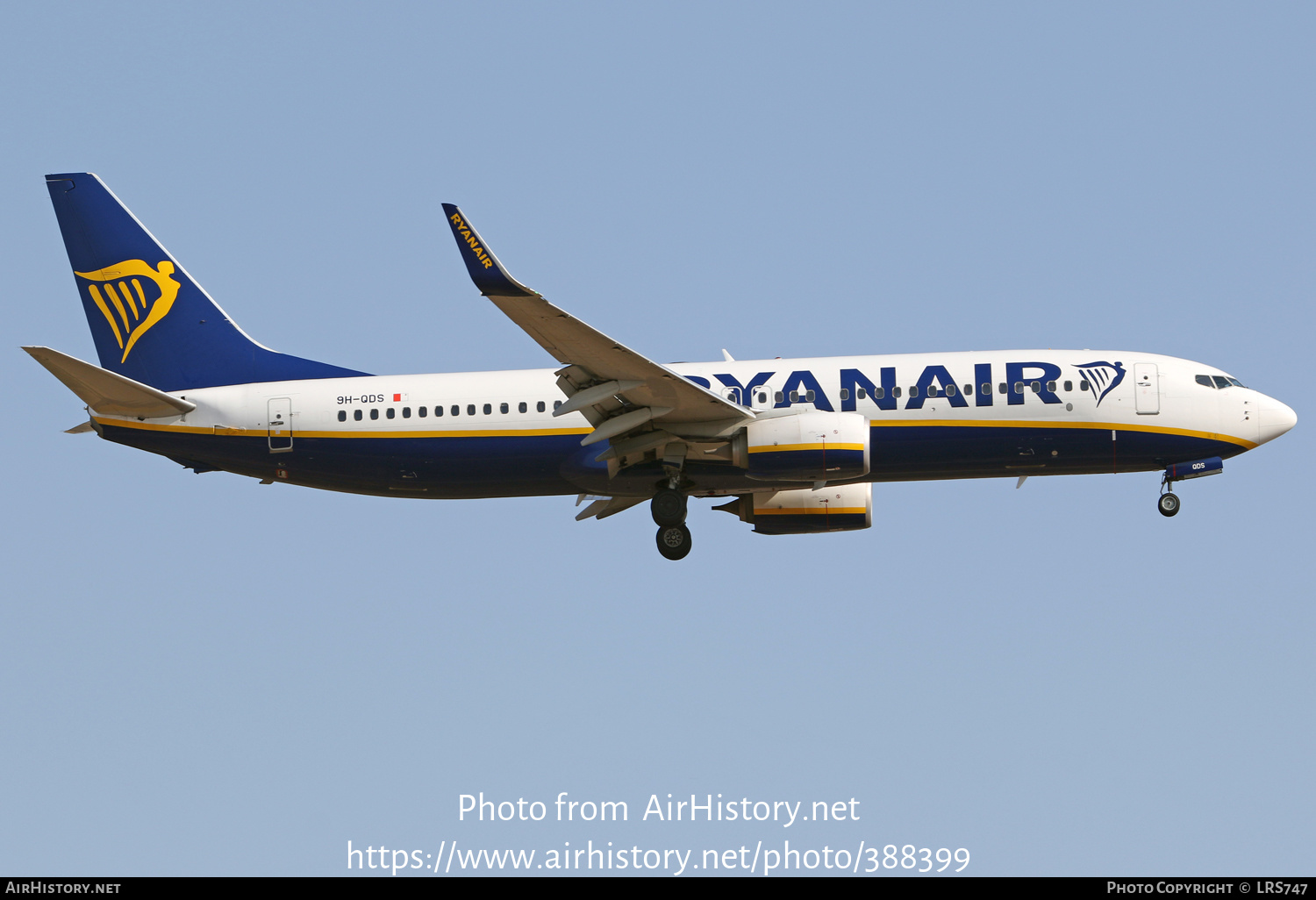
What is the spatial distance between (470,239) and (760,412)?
366 inches

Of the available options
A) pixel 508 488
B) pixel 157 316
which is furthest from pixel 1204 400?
pixel 157 316

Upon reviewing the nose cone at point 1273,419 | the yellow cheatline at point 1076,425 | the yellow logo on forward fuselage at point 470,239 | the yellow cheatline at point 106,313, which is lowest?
the yellow cheatline at point 1076,425

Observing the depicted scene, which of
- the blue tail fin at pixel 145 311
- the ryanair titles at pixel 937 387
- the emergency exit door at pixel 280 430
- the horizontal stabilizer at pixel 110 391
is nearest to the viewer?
the horizontal stabilizer at pixel 110 391

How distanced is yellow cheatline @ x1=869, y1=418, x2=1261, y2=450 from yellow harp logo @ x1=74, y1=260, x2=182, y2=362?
18277 mm

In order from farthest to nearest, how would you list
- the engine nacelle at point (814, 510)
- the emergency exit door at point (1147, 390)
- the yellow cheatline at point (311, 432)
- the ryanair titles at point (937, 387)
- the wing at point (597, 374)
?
the engine nacelle at point (814, 510), the yellow cheatline at point (311, 432), the emergency exit door at point (1147, 390), the ryanair titles at point (937, 387), the wing at point (597, 374)

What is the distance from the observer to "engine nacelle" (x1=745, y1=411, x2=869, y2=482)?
104 feet

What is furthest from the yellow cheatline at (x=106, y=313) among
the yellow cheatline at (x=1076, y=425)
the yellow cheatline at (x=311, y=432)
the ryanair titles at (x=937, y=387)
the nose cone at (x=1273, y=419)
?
the nose cone at (x=1273, y=419)

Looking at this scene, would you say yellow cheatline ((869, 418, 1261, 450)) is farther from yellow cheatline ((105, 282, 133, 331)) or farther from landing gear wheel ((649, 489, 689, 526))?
yellow cheatline ((105, 282, 133, 331))

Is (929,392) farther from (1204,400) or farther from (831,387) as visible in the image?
(1204,400)

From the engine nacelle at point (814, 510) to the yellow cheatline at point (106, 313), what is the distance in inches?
647

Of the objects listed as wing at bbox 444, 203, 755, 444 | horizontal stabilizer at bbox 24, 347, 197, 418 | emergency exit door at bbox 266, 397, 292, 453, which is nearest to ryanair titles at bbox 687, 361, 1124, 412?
wing at bbox 444, 203, 755, 444

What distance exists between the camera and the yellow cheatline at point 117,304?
37094mm

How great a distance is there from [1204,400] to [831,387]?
887 cm

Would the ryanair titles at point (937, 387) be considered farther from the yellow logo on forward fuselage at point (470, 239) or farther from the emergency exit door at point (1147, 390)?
the yellow logo on forward fuselage at point (470, 239)
